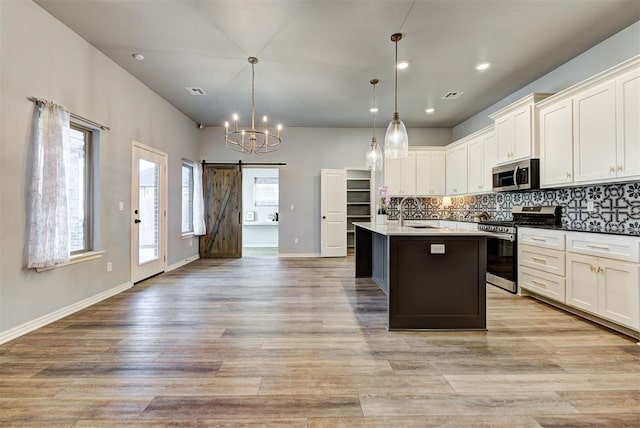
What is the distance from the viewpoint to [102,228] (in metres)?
3.68

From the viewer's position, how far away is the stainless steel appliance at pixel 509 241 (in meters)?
3.90

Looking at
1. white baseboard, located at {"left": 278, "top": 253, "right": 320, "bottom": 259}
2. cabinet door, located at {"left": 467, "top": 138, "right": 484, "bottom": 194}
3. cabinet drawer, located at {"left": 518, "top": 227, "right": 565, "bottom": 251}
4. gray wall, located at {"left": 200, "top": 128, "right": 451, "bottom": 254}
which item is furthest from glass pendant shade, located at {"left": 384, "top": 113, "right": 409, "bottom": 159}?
white baseboard, located at {"left": 278, "top": 253, "right": 320, "bottom": 259}

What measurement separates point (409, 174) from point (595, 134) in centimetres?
356

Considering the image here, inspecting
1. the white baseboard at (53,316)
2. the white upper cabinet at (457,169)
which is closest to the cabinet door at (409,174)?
the white upper cabinet at (457,169)

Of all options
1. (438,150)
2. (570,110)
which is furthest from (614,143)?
(438,150)

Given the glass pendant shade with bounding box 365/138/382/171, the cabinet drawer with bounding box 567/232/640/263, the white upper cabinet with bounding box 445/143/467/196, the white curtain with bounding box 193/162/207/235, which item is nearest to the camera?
the cabinet drawer with bounding box 567/232/640/263

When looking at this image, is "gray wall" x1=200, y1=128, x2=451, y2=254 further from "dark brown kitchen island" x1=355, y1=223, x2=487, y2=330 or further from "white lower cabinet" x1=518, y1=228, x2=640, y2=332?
"dark brown kitchen island" x1=355, y1=223, x2=487, y2=330

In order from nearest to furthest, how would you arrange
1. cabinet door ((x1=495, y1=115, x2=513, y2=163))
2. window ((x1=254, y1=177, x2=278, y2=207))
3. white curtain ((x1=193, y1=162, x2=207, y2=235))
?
cabinet door ((x1=495, y1=115, x2=513, y2=163)) < white curtain ((x1=193, y1=162, x2=207, y2=235)) < window ((x1=254, y1=177, x2=278, y2=207))

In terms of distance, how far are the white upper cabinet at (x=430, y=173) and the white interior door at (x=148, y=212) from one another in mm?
5022

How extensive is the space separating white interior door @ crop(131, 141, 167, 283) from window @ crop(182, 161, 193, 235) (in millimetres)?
1127

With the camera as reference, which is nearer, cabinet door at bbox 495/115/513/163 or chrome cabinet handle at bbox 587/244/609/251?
chrome cabinet handle at bbox 587/244/609/251

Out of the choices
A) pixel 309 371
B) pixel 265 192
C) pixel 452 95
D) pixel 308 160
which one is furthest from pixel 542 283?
pixel 265 192

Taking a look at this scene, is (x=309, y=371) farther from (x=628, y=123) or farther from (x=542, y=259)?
(x=628, y=123)

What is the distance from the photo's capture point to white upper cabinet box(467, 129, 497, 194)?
489 centimetres
